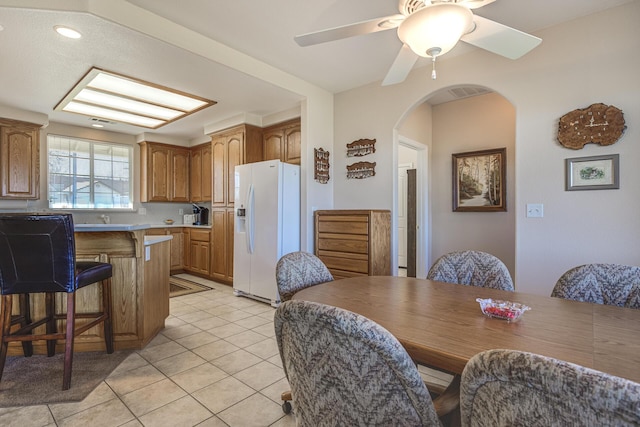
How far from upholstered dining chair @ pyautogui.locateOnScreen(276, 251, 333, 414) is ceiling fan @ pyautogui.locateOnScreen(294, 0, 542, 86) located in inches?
49.9

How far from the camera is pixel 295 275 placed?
1.78 meters

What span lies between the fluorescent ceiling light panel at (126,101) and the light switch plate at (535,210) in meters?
3.65

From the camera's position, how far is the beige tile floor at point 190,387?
1685mm

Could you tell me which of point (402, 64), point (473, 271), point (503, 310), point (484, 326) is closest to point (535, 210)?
point (473, 271)

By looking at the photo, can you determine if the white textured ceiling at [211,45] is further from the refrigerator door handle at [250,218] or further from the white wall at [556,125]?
the refrigerator door handle at [250,218]

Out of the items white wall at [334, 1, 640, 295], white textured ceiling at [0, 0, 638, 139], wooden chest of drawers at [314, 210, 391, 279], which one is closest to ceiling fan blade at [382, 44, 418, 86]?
white textured ceiling at [0, 0, 638, 139]

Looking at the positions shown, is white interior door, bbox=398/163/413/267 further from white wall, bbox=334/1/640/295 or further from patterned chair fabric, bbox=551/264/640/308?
patterned chair fabric, bbox=551/264/640/308

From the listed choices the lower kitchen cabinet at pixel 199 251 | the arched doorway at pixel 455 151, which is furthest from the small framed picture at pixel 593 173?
the lower kitchen cabinet at pixel 199 251

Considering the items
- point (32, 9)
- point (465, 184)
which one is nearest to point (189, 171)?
point (32, 9)

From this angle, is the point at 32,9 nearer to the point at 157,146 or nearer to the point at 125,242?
the point at 125,242

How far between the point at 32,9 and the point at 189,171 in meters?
4.00

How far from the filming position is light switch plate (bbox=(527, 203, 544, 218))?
261cm

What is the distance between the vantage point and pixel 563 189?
8.24 ft

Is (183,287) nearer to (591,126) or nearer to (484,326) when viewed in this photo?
(484,326)
